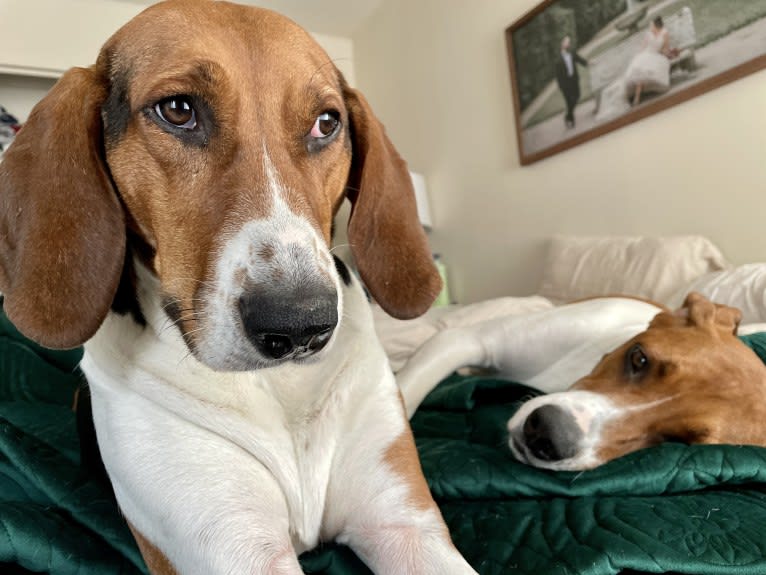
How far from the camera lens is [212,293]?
898 millimetres

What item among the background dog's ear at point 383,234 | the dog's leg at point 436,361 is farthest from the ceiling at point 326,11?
the background dog's ear at point 383,234

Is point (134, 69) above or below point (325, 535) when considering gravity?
above

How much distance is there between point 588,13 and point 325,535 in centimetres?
357

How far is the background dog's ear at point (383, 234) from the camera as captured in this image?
1.33m

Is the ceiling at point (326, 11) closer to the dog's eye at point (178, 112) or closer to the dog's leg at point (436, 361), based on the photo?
the dog's leg at point (436, 361)

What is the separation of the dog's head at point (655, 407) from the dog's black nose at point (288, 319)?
0.81m

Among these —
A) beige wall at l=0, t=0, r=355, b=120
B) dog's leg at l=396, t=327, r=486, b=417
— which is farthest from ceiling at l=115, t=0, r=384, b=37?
dog's leg at l=396, t=327, r=486, b=417

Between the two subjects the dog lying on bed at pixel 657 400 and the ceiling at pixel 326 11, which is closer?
the dog lying on bed at pixel 657 400

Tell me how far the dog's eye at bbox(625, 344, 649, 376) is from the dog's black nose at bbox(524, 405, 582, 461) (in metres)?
0.30

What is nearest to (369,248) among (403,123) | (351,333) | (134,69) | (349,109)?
(351,333)

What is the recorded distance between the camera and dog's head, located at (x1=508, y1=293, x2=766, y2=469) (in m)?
1.46

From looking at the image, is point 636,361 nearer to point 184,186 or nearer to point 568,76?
point 184,186

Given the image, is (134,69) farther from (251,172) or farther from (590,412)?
(590,412)

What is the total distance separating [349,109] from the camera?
136cm
